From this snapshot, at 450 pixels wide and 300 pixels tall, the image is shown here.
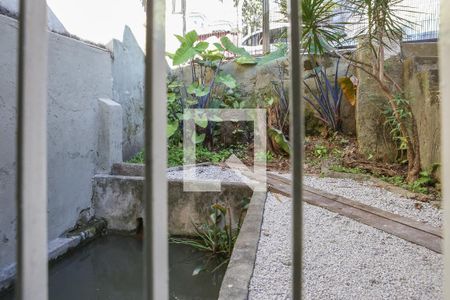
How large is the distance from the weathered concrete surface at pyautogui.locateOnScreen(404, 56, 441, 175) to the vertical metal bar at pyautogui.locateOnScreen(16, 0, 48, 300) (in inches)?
114

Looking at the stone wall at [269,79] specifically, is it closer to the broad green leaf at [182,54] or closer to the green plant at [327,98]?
the green plant at [327,98]

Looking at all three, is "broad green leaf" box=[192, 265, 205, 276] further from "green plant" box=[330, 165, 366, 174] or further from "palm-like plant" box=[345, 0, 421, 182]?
"palm-like plant" box=[345, 0, 421, 182]

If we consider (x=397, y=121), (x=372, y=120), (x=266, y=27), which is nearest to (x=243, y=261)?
(x=397, y=121)

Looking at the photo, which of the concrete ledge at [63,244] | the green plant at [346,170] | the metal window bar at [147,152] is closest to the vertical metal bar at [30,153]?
the metal window bar at [147,152]

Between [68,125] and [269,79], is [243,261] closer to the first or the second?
[68,125]

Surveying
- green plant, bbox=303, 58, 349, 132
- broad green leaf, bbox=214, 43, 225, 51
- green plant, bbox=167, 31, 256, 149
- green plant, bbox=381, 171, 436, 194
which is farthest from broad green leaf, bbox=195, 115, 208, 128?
green plant, bbox=381, 171, 436, 194

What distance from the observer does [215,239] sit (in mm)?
2861

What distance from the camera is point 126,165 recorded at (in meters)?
3.92

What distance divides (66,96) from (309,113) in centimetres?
339

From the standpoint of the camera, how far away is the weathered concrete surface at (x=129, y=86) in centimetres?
439

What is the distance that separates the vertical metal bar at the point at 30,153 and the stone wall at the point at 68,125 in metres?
2.42

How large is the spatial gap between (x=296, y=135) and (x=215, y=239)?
2638 millimetres

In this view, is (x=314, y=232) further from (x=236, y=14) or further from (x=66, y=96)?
(x=236, y=14)

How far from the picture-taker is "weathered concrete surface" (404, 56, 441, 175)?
265 cm
